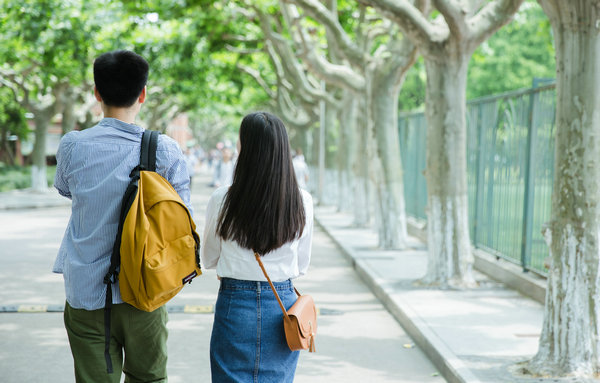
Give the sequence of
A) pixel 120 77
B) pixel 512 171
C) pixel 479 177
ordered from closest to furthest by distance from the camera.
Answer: pixel 120 77 → pixel 512 171 → pixel 479 177

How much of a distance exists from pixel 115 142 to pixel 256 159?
0.55m

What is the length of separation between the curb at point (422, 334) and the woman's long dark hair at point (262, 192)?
263 centimetres

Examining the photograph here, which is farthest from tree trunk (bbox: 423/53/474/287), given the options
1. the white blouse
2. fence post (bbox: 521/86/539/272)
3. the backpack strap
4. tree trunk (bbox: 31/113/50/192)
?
tree trunk (bbox: 31/113/50/192)

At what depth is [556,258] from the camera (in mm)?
5625

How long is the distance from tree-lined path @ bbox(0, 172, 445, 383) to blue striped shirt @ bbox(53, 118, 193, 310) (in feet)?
9.31

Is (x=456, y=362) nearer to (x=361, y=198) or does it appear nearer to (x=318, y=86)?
(x=361, y=198)

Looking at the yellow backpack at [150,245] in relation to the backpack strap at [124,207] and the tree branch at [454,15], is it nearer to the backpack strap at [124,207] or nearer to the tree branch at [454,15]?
the backpack strap at [124,207]

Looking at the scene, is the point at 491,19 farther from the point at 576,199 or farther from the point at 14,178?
the point at 14,178

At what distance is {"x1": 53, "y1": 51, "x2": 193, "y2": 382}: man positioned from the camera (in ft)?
9.81

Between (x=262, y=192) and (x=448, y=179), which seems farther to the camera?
(x=448, y=179)

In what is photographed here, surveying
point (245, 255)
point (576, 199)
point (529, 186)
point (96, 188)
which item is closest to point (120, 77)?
point (96, 188)

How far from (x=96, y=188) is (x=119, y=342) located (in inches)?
24.3

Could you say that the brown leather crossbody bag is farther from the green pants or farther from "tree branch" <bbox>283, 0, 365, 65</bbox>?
"tree branch" <bbox>283, 0, 365, 65</bbox>

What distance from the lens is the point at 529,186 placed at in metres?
9.87
